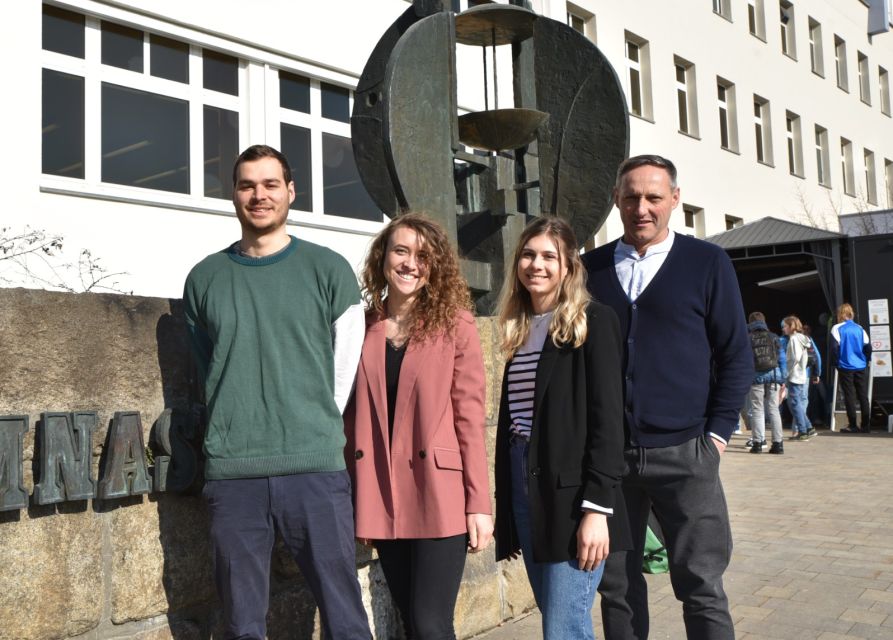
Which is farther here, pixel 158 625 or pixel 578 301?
pixel 158 625

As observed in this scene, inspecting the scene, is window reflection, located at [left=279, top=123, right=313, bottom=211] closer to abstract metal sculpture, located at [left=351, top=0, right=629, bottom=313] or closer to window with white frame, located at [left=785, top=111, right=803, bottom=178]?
abstract metal sculpture, located at [left=351, top=0, right=629, bottom=313]

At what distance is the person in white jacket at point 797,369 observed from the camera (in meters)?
12.4

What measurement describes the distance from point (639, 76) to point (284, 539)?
18877 millimetres

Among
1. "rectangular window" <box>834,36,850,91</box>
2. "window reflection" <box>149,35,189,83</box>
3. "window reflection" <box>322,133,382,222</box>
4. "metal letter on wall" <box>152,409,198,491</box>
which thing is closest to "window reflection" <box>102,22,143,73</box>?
"window reflection" <box>149,35,189,83</box>

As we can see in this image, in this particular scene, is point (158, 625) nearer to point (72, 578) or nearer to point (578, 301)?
point (72, 578)

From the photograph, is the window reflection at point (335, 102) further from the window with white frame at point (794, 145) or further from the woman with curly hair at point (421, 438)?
the window with white frame at point (794, 145)

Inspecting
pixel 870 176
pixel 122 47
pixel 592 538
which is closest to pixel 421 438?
pixel 592 538

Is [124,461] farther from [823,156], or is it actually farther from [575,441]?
[823,156]

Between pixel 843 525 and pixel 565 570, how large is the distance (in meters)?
4.56

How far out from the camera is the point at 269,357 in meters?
2.70

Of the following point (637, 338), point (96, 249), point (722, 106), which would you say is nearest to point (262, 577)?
point (637, 338)

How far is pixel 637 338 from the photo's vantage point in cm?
289

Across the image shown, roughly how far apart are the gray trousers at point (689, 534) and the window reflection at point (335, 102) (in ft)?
35.0

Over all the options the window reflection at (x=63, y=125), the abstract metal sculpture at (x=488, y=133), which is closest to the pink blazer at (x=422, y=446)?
the abstract metal sculpture at (x=488, y=133)
